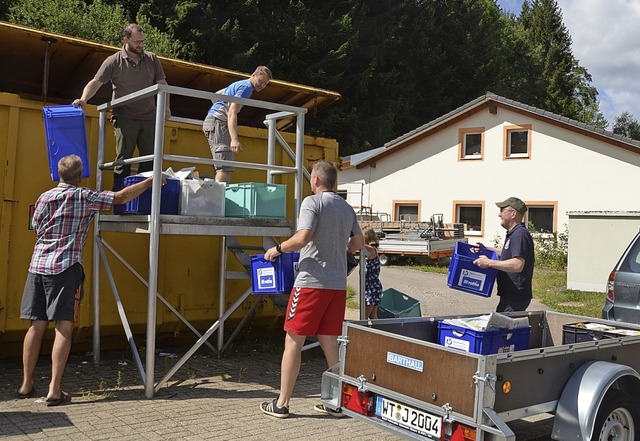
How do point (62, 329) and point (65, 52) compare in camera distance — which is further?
point (65, 52)

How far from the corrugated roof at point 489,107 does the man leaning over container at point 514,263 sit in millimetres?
17238

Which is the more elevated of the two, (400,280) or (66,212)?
(66,212)

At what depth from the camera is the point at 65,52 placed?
701cm

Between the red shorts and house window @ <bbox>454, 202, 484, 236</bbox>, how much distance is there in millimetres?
19935

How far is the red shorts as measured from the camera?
16.8 ft

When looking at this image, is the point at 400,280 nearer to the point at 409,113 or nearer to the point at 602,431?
the point at 602,431

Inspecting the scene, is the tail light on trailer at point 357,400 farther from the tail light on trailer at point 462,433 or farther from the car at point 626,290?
the car at point 626,290

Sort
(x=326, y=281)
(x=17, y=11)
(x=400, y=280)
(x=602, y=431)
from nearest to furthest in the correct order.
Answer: (x=602, y=431) → (x=326, y=281) → (x=400, y=280) → (x=17, y=11)

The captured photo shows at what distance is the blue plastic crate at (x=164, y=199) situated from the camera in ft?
19.9

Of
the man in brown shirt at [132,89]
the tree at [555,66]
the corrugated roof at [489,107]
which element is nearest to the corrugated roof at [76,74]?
the man in brown shirt at [132,89]

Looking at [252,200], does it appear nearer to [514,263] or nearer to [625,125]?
[514,263]

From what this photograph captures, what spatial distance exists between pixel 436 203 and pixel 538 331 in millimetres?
20574

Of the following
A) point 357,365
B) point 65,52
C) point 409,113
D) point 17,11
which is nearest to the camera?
point 357,365

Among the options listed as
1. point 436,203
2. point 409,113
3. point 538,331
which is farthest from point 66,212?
point 409,113
